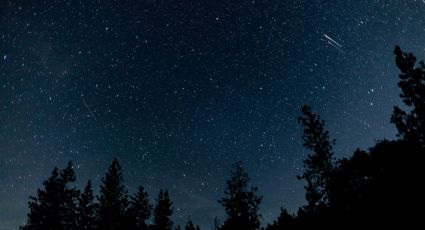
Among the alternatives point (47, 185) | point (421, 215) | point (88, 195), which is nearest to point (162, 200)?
point (88, 195)

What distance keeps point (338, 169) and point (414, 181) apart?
1495cm

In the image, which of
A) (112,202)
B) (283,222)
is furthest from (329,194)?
(112,202)

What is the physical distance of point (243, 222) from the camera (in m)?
33.4

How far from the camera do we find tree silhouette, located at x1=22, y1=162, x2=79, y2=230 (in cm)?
2820

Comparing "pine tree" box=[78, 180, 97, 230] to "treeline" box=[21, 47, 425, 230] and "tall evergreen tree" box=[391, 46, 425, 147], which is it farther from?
"tall evergreen tree" box=[391, 46, 425, 147]

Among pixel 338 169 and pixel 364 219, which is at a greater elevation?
pixel 338 169

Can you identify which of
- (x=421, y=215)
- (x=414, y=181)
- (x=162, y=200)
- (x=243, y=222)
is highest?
(x=162, y=200)

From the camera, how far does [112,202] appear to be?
3316 cm

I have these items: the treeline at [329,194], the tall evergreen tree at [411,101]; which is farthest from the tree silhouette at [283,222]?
the tall evergreen tree at [411,101]

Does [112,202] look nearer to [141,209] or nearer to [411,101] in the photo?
[141,209]

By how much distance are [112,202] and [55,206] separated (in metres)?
5.92

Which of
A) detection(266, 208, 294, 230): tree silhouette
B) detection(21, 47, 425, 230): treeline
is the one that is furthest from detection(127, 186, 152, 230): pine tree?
detection(266, 208, 294, 230): tree silhouette

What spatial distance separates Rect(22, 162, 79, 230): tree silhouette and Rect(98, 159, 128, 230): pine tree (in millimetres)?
2910

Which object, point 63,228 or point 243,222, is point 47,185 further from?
point 243,222
